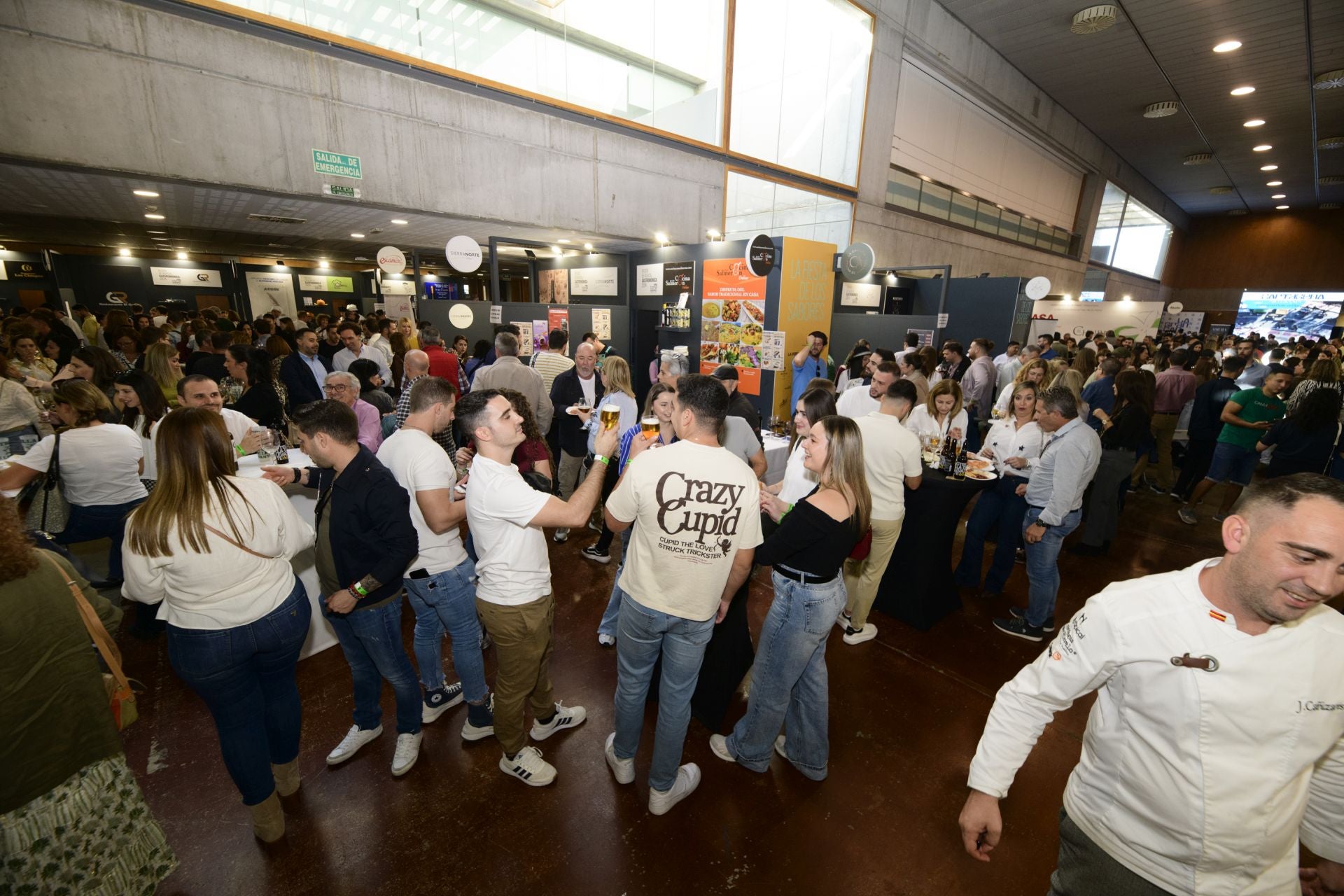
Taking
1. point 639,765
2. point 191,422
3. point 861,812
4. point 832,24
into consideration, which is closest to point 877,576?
point 861,812

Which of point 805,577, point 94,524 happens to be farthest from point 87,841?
point 805,577

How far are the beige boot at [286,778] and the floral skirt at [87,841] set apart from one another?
41 centimetres

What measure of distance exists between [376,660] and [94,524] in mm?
2331

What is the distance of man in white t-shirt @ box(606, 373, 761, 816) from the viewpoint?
186 centimetres

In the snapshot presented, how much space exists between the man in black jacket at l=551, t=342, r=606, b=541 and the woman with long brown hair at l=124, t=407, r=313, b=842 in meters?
2.76

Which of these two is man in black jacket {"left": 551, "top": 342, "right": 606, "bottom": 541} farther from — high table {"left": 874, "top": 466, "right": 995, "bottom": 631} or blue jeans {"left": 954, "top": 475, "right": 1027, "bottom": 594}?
blue jeans {"left": 954, "top": 475, "right": 1027, "bottom": 594}

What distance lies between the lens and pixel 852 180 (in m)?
10.2

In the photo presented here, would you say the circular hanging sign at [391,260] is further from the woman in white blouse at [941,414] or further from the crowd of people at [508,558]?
the woman in white blouse at [941,414]

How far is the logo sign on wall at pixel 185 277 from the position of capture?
15.2m

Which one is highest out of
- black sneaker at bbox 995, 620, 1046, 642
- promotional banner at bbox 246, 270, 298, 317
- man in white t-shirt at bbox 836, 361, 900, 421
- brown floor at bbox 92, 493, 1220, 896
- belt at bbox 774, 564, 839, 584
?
promotional banner at bbox 246, 270, 298, 317

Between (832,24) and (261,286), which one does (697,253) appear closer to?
(832,24)

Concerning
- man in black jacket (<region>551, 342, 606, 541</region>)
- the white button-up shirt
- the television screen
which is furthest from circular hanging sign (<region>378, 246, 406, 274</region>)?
the television screen

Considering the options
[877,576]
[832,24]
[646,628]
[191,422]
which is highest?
[832,24]

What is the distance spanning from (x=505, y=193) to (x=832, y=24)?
23.1 ft
